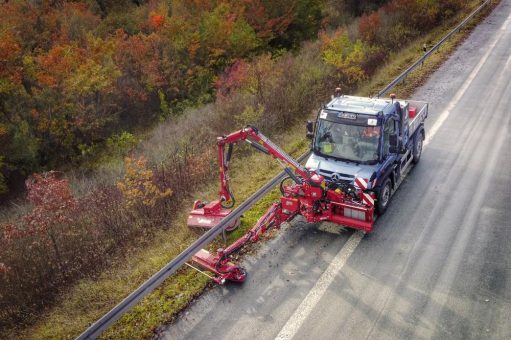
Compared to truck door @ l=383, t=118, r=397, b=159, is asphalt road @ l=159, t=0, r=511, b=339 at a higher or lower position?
lower

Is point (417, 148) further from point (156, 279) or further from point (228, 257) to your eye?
point (156, 279)

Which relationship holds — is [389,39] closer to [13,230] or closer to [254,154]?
[254,154]

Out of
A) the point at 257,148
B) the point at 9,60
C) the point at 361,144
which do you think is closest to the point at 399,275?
the point at 361,144

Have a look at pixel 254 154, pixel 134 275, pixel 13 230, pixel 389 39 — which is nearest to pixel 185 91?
pixel 389 39

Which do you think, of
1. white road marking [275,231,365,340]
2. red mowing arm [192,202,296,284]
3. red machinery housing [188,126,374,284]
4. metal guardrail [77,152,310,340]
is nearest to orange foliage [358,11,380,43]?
red machinery housing [188,126,374,284]

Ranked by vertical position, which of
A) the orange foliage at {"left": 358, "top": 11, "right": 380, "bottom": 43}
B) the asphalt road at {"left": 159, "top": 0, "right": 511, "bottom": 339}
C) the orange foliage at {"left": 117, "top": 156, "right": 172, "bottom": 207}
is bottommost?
the asphalt road at {"left": 159, "top": 0, "right": 511, "bottom": 339}

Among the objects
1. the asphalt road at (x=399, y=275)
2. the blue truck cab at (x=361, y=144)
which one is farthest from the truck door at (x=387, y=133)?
the asphalt road at (x=399, y=275)

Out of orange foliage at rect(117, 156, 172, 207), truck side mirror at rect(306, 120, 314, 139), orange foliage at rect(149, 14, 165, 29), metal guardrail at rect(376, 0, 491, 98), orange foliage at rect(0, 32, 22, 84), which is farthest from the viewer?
orange foliage at rect(149, 14, 165, 29)

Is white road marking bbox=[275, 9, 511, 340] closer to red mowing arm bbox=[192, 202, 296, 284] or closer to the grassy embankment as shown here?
red mowing arm bbox=[192, 202, 296, 284]
